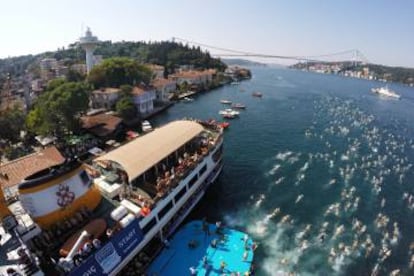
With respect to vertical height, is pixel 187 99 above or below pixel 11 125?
above

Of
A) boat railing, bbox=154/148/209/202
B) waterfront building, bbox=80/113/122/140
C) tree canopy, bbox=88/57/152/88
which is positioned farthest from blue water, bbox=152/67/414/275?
tree canopy, bbox=88/57/152/88

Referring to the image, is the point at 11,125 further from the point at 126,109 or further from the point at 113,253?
the point at 113,253

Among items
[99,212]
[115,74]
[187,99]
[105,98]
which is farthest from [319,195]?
[115,74]

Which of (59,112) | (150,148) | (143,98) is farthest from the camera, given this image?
(143,98)

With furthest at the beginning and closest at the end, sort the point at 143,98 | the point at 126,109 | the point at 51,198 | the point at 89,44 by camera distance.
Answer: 1. the point at 89,44
2. the point at 143,98
3. the point at 126,109
4. the point at 51,198

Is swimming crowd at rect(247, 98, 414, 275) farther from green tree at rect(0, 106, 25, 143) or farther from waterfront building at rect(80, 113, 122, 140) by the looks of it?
green tree at rect(0, 106, 25, 143)

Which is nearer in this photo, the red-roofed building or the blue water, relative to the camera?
the blue water
